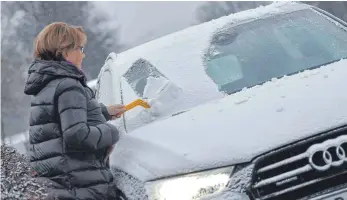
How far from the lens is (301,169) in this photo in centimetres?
254

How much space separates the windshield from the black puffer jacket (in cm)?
102

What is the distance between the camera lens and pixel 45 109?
9.80 ft

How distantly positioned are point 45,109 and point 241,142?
103 centimetres

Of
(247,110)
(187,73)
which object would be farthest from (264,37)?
(247,110)

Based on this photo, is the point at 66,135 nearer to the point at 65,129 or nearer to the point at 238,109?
the point at 65,129

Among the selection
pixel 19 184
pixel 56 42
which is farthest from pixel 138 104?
pixel 19 184

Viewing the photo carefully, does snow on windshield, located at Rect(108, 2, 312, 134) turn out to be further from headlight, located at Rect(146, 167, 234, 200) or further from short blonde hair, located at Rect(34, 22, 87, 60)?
headlight, located at Rect(146, 167, 234, 200)

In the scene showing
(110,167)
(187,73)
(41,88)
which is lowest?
(110,167)

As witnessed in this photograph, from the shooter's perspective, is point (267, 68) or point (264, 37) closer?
point (267, 68)

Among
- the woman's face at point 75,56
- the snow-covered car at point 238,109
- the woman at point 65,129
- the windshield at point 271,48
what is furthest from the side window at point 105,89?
the woman at point 65,129

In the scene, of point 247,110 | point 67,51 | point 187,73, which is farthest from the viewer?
point 187,73

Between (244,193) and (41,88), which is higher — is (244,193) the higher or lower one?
the lower one

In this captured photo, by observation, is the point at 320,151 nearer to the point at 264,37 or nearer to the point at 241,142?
the point at 241,142

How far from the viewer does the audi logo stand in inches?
99.3
